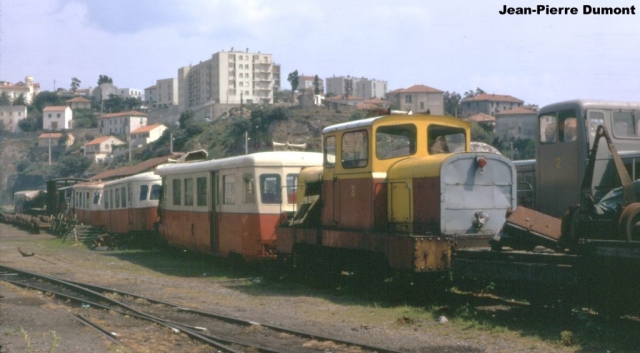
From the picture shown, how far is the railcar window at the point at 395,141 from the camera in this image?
1199 centimetres

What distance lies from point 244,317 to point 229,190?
6861 millimetres

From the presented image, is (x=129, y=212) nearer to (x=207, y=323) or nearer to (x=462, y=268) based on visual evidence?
(x=207, y=323)

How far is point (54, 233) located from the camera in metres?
38.6

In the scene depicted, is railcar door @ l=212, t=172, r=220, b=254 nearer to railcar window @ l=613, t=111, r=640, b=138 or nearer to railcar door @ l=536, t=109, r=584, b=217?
railcar door @ l=536, t=109, r=584, b=217

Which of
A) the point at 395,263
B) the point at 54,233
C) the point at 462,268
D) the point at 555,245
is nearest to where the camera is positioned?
the point at 555,245

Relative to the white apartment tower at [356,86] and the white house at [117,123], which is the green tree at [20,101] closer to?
the white house at [117,123]

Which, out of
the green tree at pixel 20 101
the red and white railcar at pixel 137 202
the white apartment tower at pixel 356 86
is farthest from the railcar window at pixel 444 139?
the white apartment tower at pixel 356 86

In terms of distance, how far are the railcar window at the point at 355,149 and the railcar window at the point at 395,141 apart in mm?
238

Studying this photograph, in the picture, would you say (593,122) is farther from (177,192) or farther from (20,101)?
(20,101)

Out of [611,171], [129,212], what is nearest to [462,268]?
[611,171]

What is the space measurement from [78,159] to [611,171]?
110 m

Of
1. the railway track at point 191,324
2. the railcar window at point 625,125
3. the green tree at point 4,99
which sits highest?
the green tree at point 4,99

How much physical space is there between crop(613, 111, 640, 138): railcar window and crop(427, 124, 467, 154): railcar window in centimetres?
396

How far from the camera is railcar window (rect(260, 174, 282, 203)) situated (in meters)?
16.3
